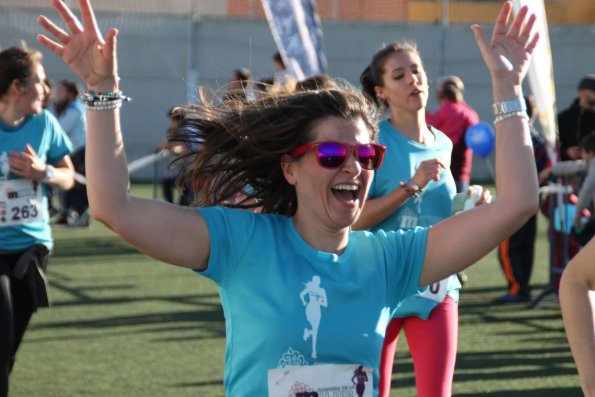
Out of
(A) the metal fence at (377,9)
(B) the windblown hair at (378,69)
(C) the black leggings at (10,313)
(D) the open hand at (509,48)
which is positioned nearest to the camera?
(D) the open hand at (509,48)

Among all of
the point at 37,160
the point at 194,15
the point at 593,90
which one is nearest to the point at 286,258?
the point at 37,160

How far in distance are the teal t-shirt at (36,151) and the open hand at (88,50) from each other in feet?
11.1

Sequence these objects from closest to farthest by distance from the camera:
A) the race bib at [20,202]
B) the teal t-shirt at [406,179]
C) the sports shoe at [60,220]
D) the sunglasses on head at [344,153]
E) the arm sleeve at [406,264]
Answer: the sunglasses on head at [344,153], the arm sleeve at [406,264], the teal t-shirt at [406,179], the race bib at [20,202], the sports shoe at [60,220]

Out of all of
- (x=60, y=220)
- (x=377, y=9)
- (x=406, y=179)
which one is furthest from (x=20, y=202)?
(x=377, y=9)

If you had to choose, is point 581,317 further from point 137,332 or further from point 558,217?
point 558,217

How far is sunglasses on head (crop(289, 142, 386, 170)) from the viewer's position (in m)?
3.02

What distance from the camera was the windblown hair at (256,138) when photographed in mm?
3160

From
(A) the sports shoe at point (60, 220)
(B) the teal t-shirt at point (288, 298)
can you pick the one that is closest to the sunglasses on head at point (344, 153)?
(B) the teal t-shirt at point (288, 298)

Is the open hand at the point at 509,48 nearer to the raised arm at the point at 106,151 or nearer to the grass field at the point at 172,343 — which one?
the raised arm at the point at 106,151

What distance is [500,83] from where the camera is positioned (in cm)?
294

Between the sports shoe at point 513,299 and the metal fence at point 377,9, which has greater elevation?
the metal fence at point 377,9

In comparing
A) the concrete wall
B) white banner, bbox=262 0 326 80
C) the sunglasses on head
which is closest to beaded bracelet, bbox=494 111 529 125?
the sunglasses on head

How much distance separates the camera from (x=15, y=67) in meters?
6.20

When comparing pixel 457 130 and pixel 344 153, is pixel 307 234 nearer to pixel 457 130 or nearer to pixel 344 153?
pixel 344 153
